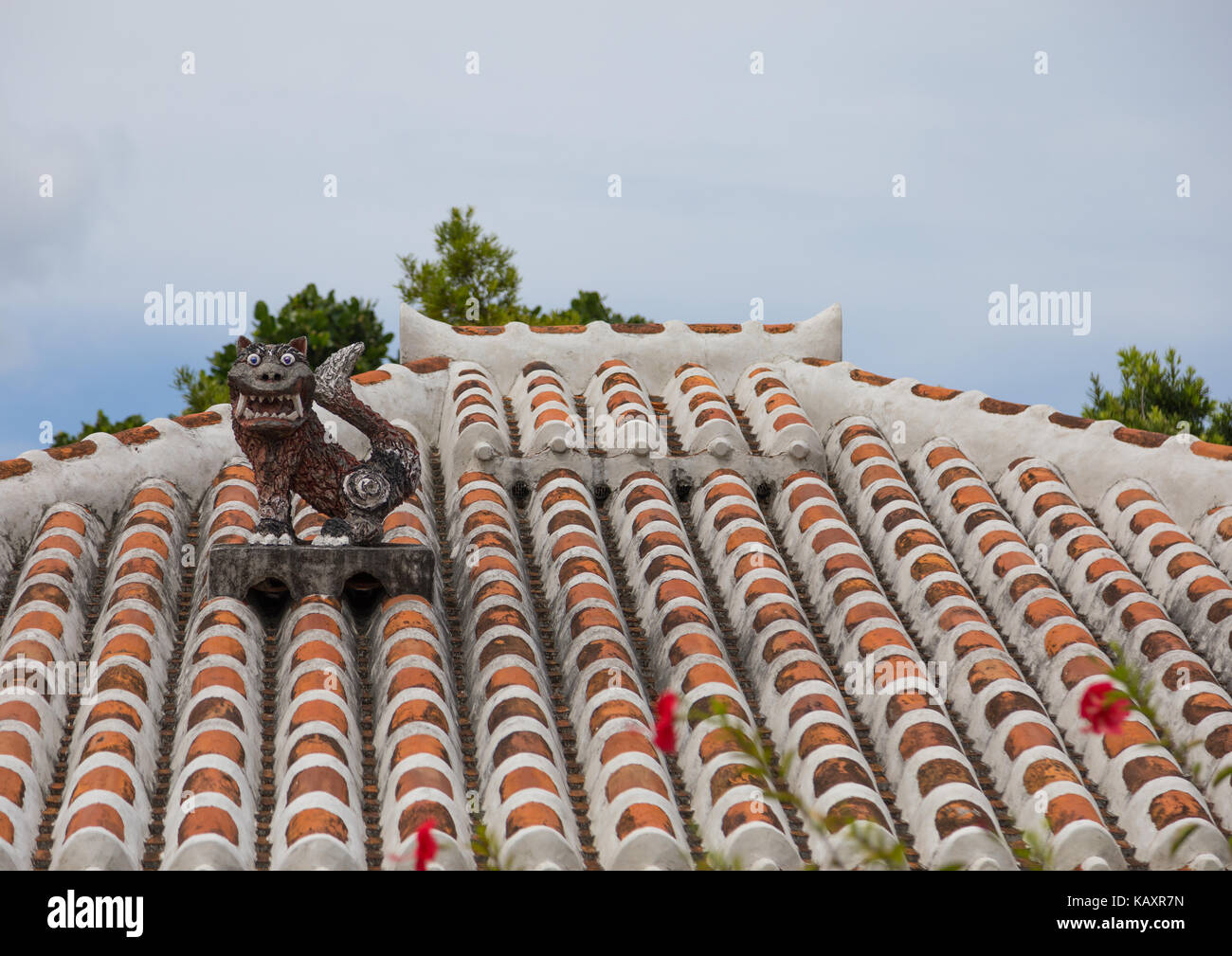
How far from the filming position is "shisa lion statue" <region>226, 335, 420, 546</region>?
9039 millimetres

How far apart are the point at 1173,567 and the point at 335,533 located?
5.27 m

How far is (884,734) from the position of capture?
8414 mm

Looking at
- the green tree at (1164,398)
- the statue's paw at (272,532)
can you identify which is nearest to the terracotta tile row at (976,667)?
the statue's paw at (272,532)

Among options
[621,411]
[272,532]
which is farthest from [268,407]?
[621,411]

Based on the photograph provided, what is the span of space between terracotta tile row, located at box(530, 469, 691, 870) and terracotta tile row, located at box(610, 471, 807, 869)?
0.60 feet

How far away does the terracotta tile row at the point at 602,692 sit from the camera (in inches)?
284

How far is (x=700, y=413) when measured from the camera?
1195cm

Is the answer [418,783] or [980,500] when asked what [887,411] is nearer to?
[980,500]

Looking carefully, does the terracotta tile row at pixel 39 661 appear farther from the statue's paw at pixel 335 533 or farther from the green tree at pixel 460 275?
the green tree at pixel 460 275

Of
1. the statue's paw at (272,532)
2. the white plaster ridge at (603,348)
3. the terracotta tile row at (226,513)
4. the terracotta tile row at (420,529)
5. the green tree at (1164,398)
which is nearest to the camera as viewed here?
the statue's paw at (272,532)

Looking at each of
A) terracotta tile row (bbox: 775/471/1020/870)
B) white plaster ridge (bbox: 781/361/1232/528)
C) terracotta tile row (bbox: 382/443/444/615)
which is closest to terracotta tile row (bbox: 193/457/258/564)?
terracotta tile row (bbox: 382/443/444/615)

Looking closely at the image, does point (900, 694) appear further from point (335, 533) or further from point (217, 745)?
point (217, 745)

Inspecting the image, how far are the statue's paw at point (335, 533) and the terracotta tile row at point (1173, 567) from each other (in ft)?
16.7

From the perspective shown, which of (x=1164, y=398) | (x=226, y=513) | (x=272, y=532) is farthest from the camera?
(x=1164, y=398)
